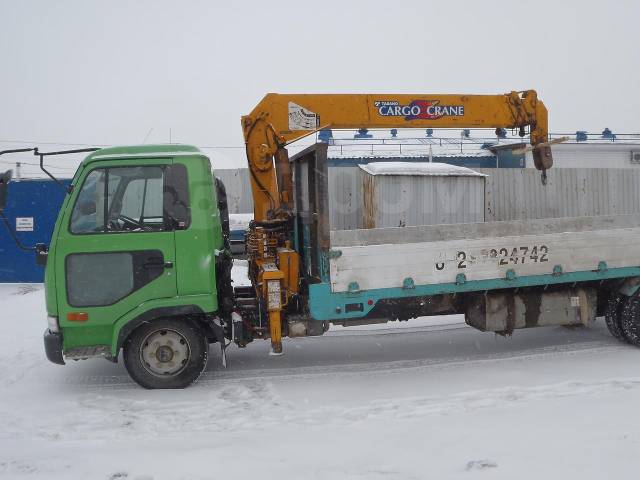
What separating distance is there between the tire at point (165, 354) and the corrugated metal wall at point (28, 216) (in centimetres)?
916

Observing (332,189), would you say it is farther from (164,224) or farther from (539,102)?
(164,224)

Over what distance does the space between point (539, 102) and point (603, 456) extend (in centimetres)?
426

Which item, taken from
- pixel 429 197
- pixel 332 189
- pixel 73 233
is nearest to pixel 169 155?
pixel 73 233

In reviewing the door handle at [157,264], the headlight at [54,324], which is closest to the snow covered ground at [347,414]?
the headlight at [54,324]

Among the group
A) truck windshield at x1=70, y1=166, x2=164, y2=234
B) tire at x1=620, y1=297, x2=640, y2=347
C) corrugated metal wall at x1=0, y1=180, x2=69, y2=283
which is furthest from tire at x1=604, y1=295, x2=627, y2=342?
corrugated metal wall at x1=0, y1=180, x2=69, y2=283

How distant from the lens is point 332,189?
10.6m

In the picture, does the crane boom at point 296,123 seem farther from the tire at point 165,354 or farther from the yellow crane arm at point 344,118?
the tire at point 165,354

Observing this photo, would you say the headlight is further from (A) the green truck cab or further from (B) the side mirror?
(B) the side mirror

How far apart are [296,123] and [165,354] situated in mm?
2777

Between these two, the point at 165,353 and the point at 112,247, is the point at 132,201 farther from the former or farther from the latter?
the point at 165,353

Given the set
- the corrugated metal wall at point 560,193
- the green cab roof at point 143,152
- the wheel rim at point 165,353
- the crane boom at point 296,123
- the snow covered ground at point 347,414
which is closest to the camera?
the snow covered ground at point 347,414

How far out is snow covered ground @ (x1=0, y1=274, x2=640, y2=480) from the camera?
379cm

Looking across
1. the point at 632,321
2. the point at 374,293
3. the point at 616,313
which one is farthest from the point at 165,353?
the point at 632,321

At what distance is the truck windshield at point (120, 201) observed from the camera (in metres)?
5.30
